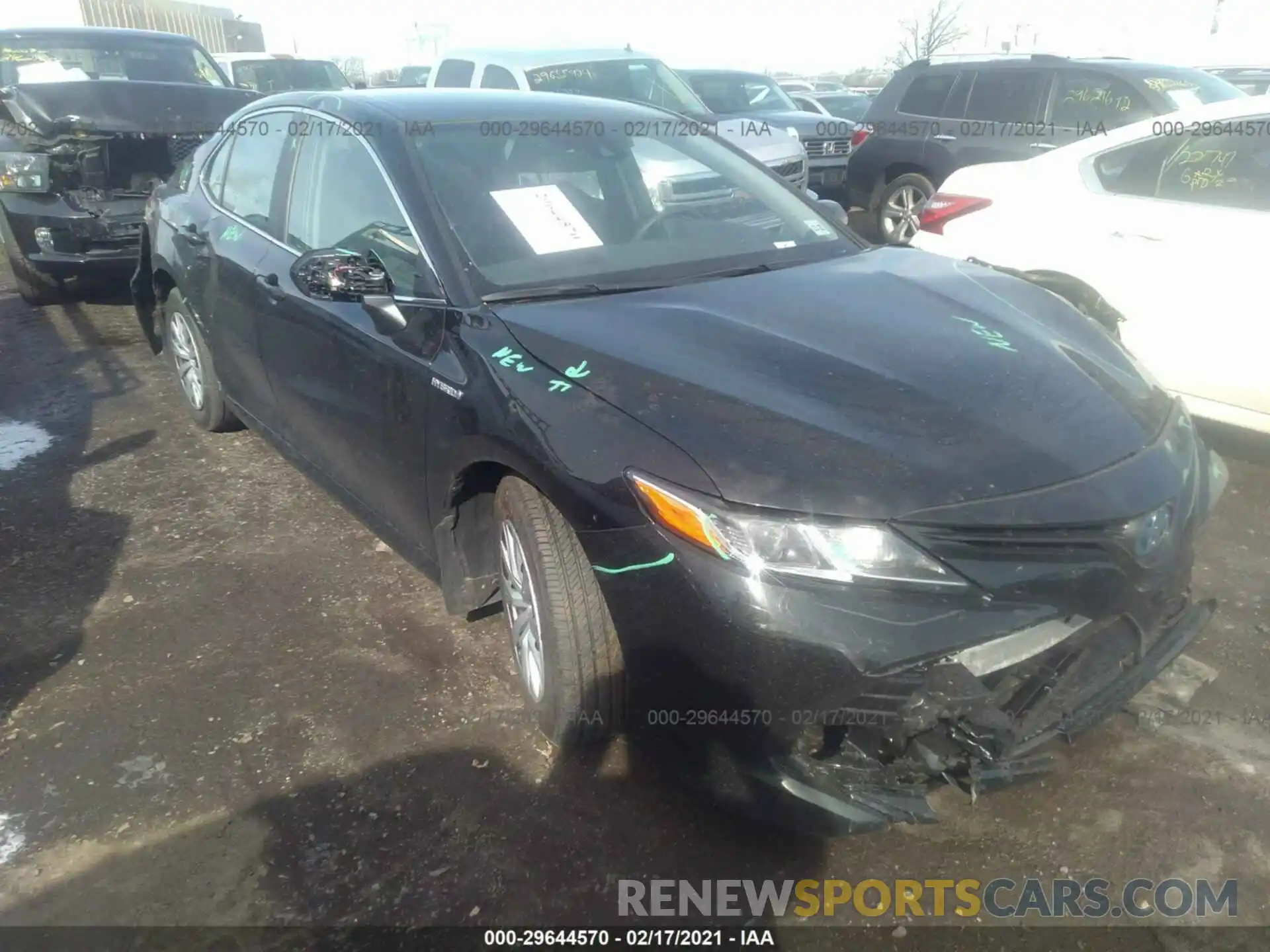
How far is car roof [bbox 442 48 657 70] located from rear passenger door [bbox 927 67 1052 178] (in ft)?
9.79

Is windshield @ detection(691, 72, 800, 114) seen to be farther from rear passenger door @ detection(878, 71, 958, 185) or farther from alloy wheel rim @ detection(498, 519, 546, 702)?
alloy wheel rim @ detection(498, 519, 546, 702)

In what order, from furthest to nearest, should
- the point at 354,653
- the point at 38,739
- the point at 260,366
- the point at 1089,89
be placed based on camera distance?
the point at 1089,89, the point at 260,366, the point at 354,653, the point at 38,739

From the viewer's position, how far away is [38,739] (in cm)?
288

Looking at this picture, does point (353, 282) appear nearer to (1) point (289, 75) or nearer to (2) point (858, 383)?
(2) point (858, 383)

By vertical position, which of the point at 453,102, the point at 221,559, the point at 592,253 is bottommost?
the point at 221,559

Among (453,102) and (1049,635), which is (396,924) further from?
(453,102)

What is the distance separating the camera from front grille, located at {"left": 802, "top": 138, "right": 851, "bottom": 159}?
1092 cm

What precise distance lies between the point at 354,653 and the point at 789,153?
709cm

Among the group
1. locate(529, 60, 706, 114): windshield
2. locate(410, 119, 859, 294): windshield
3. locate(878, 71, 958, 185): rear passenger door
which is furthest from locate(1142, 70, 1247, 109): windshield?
locate(410, 119, 859, 294): windshield

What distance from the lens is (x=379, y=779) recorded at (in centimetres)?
267

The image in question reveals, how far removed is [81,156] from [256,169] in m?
3.62

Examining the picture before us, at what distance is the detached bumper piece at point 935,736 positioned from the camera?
2.02 metres

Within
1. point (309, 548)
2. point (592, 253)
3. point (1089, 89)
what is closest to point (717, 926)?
point (592, 253)

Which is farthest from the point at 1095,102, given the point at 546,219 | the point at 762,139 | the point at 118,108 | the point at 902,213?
the point at 118,108
